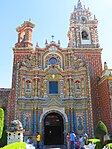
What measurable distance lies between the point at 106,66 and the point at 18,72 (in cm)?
982

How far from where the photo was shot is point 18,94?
77.8ft

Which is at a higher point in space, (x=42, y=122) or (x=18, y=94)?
(x=18, y=94)

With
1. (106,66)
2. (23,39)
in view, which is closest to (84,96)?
(106,66)

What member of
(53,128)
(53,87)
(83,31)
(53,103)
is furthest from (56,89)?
(83,31)

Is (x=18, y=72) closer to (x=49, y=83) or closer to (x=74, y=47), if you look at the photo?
(x=49, y=83)

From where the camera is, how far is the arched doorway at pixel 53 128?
24.4m

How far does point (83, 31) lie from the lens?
2902cm

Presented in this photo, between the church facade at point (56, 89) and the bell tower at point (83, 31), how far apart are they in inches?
7.9

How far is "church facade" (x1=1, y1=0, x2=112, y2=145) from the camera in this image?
2325 cm

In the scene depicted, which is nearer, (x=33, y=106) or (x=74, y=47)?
(x=33, y=106)

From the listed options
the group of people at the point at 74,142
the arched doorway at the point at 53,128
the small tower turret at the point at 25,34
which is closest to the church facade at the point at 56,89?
the arched doorway at the point at 53,128

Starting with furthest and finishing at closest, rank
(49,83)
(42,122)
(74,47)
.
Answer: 1. (74,47)
2. (49,83)
3. (42,122)

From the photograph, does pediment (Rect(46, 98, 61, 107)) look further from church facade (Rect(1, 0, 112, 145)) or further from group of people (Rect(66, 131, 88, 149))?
group of people (Rect(66, 131, 88, 149))

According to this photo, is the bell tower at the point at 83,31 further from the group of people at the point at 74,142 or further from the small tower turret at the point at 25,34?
the group of people at the point at 74,142
